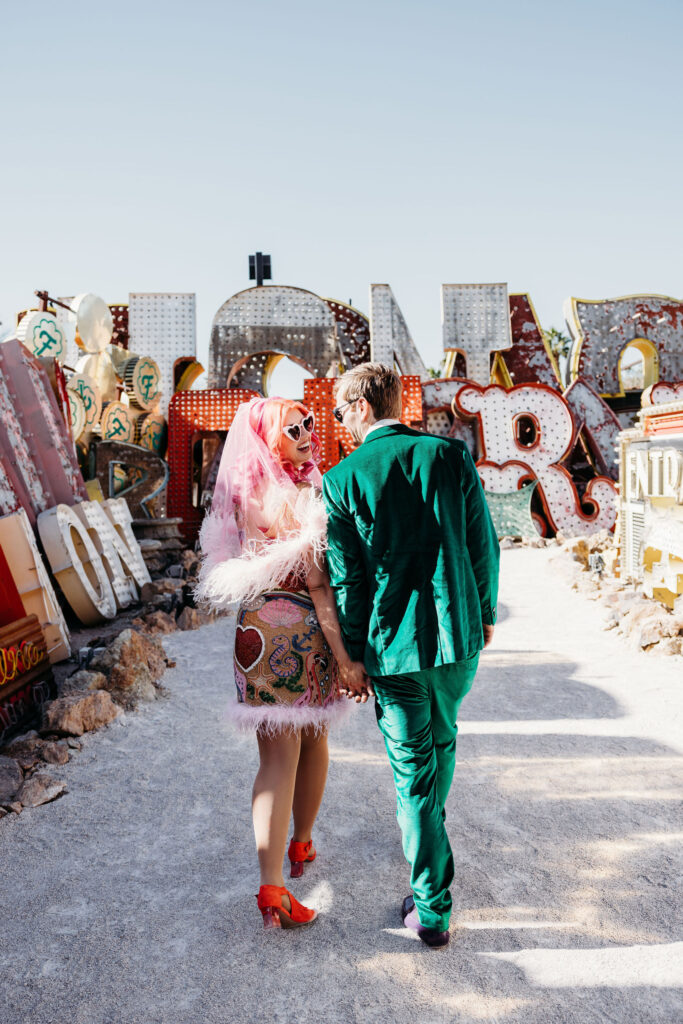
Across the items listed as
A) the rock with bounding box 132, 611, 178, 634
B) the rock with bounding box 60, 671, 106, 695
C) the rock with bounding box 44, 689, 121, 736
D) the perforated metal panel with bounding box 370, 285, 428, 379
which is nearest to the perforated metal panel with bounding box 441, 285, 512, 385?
the perforated metal panel with bounding box 370, 285, 428, 379

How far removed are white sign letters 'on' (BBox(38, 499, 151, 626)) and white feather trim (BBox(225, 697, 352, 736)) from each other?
12.4 feet

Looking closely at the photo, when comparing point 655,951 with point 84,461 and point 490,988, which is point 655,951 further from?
point 84,461

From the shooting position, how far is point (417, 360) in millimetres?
12219

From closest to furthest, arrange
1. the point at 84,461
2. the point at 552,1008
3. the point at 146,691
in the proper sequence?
1. the point at 552,1008
2. the point at 146,691
3. the point at 84,461

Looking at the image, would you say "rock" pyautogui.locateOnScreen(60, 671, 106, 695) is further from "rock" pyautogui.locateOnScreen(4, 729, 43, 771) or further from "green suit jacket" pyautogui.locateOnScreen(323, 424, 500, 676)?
"green suit jacket" pyautogui.locateOnScreen(323, 424, 500, 676)

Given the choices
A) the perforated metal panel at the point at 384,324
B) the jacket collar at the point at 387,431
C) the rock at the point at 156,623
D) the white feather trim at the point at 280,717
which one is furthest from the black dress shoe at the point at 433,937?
the perforated metal panel at the point at 384,324

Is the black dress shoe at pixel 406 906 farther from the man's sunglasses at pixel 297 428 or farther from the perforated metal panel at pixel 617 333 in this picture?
the perforated metal panel at pixel 617 333

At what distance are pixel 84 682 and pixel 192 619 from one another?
226cm

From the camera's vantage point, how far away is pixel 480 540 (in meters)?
2.01

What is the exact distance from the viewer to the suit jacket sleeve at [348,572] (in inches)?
77.5

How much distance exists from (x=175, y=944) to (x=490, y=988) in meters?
0.90

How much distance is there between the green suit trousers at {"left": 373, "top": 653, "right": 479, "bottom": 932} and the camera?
6.28ft

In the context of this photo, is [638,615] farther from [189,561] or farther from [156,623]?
[189,561]

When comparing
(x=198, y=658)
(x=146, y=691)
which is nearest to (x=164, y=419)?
(x=198, y=658)
